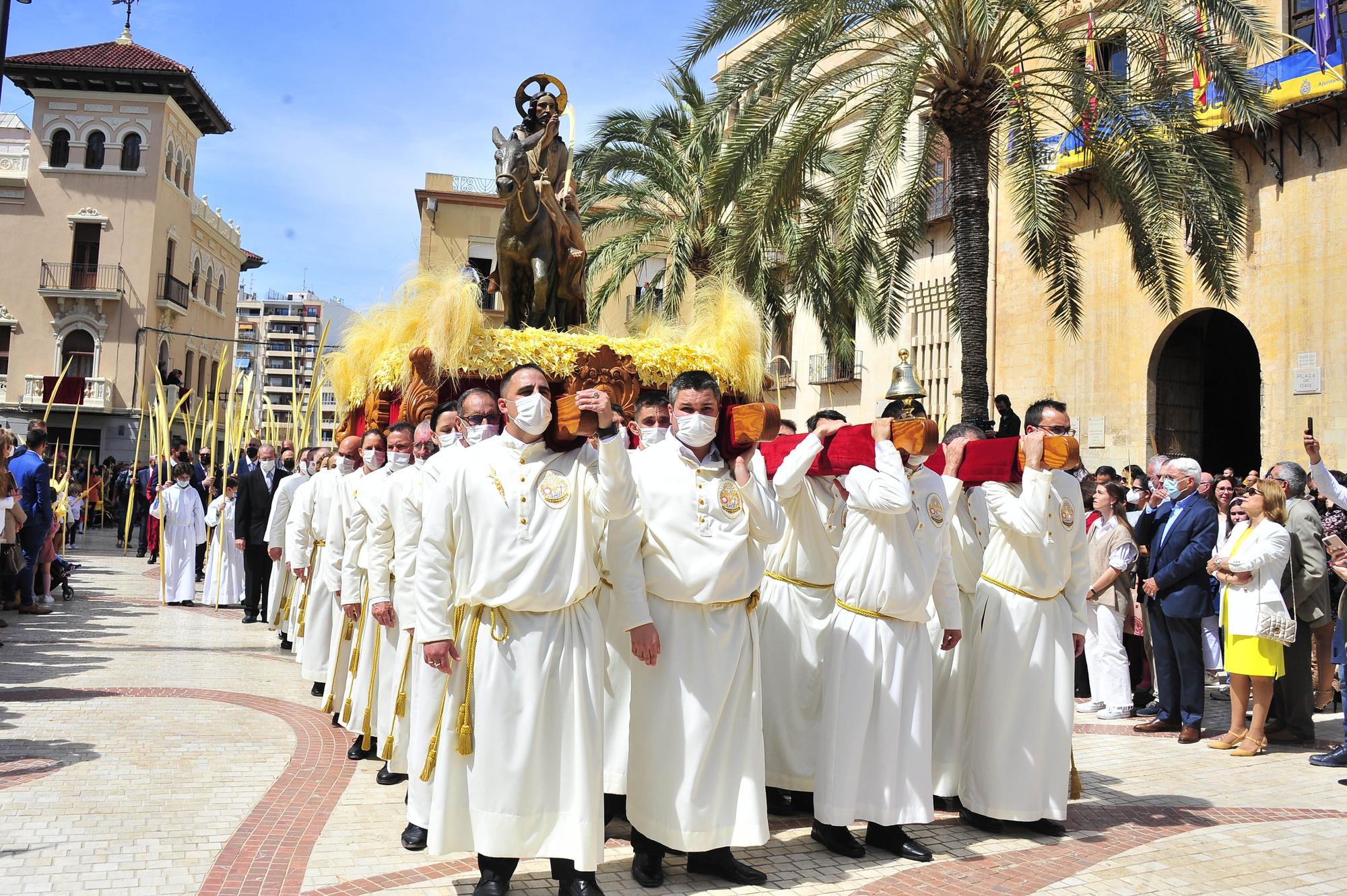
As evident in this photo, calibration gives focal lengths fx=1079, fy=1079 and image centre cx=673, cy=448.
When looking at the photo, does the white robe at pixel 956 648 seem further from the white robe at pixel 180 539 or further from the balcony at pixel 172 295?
the balcony at pixel 172 295

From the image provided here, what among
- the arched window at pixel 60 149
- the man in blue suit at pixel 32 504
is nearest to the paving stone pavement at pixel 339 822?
the man in blue suit at pixel 32 504

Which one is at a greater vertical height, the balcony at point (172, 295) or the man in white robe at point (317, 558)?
the balcony at point (172, 295)

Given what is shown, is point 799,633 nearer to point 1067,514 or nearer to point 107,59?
point 1067,514

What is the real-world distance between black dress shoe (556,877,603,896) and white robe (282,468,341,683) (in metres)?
4.25

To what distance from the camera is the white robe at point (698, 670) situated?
4.64m

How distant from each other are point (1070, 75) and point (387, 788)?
10.3 m

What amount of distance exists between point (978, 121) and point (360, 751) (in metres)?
9.20

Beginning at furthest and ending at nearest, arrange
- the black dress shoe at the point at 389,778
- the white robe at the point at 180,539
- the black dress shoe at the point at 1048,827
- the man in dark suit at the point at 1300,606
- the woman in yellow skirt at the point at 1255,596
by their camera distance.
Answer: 1. the white robe at the point at 180,539
2. the man in dark suit at the point at 1300,606
3. the woman in yellow skirt at the point at 1255,596
4. the black dress shoe at the point at 389,778
5. the black dress shoe at the point at 1048,827

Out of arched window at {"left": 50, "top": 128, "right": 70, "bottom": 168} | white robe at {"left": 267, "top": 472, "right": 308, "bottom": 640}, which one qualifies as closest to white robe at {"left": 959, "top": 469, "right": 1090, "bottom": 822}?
white robe at {"left": 267, "top": 472, "right": 308, "bottom": 640}

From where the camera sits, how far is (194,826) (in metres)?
5.20

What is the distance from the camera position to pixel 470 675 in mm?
4480

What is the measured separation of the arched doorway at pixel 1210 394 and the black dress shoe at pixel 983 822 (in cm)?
1492

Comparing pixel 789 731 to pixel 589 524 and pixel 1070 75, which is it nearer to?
pixel 589 524

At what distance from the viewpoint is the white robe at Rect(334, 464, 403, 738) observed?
654 cm
